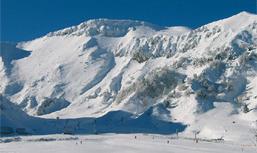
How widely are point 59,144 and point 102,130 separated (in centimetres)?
6700

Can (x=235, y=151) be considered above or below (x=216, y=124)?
below

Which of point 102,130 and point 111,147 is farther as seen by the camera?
point 102,130

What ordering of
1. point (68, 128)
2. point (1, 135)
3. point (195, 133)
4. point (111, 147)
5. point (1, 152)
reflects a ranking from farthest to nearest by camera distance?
point (68, 128) → point (195, 133) → point (1, 135) → point (111, 147) → point (1, 152)

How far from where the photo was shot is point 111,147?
122 metres

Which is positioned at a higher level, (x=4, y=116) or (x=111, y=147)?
(x=4, y=116)

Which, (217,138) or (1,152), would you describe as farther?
(217,138)

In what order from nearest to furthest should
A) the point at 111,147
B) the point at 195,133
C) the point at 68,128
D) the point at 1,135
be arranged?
the point at 111,147, the point at 1,135, the point at 195,133, the point at 68,128

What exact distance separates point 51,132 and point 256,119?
60.6m

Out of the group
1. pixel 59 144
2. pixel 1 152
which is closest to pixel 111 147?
pixel 59 144

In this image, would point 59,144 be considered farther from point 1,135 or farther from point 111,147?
point 1,135

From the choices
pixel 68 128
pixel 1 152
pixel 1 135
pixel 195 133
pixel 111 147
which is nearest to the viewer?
pixel 1 152

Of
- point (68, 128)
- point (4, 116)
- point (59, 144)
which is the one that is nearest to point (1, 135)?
point (4, 116)

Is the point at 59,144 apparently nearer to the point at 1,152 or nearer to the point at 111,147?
the point at 111,147

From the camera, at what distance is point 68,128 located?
197125mm
